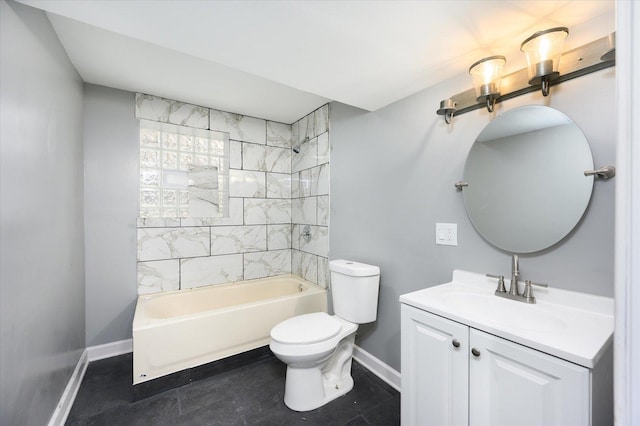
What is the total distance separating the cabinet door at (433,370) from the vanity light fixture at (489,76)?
3.76 feet

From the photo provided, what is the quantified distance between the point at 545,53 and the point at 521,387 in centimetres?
137

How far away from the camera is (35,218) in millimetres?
1358

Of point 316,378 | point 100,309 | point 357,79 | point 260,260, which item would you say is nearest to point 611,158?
point 357,79

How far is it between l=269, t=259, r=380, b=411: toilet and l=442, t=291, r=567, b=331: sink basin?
71 cm

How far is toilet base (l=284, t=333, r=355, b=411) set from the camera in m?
1.77

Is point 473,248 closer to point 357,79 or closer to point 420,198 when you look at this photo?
point 420,198

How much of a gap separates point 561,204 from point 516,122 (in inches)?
18.1

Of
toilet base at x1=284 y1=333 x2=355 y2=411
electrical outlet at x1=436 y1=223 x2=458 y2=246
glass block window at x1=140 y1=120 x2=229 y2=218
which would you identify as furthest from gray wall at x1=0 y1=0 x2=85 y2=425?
electrical outlet at x1=436 y1=223 x2=458 y2=246

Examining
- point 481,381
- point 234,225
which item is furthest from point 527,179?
point 234,225

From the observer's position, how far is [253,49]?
4.67 ft

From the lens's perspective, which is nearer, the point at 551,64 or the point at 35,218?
the point at 551,64

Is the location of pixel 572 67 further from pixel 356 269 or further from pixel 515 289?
pixel 356 269

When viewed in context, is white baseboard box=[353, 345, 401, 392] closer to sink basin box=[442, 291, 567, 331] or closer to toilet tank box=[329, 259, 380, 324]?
toilet tank box=[329, 259, 380, 324]

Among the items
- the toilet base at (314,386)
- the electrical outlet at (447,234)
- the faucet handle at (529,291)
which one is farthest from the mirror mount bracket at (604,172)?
the toilet base at (314,386)
